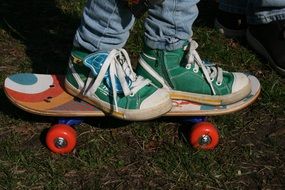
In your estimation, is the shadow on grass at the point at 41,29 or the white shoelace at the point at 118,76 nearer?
the white shoelace at the point at 118,76

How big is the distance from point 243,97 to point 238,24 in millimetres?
943

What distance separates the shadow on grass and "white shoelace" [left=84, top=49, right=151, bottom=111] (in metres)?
0.65

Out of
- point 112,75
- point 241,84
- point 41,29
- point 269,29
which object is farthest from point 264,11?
point 41,29

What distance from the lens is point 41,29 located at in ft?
10.2

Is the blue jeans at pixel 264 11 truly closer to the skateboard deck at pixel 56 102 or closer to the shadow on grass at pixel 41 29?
the skateboard deck at pixel 56 102

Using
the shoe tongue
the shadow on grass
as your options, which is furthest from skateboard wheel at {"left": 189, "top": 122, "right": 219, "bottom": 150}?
the shadow on grass

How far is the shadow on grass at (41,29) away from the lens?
9.21ft

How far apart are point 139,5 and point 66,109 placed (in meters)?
0.49

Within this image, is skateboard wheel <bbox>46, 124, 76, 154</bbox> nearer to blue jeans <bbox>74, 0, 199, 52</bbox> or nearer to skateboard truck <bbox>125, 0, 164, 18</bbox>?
blue jeans <bbox>74, 0, 199, 52</bbox>

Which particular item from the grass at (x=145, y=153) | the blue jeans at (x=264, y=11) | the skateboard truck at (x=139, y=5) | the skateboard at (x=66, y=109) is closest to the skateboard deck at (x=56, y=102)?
the skateboard at (x=66, y=109)

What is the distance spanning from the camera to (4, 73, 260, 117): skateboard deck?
215 centimetres

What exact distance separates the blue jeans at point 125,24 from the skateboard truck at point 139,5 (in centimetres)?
5

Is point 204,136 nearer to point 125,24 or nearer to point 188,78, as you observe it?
point 188,78

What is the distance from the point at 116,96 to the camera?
2.10m
